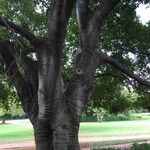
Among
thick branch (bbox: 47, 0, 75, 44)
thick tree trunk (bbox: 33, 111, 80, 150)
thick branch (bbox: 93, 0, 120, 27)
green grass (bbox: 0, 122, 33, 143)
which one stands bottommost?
thick tree trunk (bbox: 33, 111, 80, 150)

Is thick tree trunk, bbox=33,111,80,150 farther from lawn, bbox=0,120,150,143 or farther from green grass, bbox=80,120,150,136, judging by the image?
green grass, bbox=80,120,150,136

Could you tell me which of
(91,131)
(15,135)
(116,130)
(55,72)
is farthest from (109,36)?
(116,130)

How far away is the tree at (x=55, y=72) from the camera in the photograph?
36.4ft

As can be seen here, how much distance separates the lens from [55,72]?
11195 millimetres

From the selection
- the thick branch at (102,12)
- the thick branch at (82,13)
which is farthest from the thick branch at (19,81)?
the thick branch at (102,12)

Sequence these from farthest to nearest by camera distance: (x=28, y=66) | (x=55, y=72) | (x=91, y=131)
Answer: (x=91, y=131) → (x=28, y=66) → (x=55, y=72)

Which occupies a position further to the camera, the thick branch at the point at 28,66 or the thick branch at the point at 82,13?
the thick branch at the point at 82,13

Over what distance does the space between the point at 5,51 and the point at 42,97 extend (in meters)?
1.78

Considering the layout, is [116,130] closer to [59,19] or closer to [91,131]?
[91,131]

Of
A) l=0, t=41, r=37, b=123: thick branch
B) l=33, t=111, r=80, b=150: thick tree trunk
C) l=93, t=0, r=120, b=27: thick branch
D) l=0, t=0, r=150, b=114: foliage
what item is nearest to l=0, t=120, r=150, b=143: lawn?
l=0, t=0, r=150, b=114: foliage

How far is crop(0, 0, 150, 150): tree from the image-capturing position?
1111 cm

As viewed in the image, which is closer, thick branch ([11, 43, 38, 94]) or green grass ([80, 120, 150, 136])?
thick branch ([11, 43, 38, 94])

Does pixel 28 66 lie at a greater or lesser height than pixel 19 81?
greater

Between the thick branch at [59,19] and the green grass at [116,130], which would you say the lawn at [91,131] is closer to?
the green grass at [116,130]
